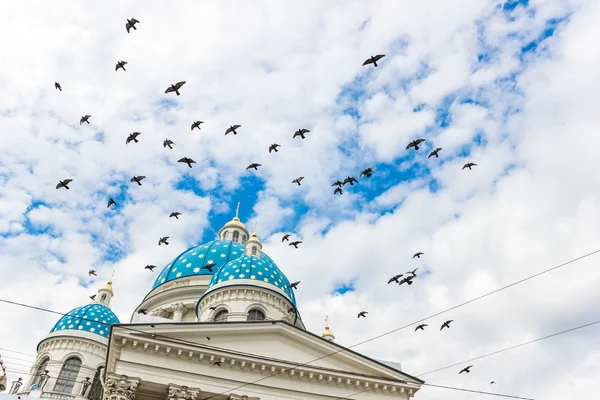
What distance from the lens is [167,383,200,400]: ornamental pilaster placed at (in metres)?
17.1

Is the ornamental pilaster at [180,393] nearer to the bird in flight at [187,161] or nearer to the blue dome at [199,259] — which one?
the bird in flight at [187,161]

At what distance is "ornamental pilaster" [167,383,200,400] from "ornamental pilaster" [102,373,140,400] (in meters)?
1.09

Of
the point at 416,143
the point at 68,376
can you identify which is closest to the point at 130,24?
the point at 416,143

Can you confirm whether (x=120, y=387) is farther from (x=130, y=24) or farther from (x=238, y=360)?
(x=130, y=24)

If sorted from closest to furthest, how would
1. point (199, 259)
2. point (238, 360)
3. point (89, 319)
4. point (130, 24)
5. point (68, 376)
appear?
1. point (130, 24)
2. point (238, 360)
3. point (68, 376)
4. point (89, 319)
5. point (199, 259)

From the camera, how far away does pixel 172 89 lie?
44.4ft

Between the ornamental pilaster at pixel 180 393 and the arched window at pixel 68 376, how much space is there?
47.3ft

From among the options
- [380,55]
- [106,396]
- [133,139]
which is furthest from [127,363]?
[380,55]

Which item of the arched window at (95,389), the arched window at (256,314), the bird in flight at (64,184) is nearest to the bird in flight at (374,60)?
the bird in flight at (64,184)

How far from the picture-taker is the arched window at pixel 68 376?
28375 millimetres

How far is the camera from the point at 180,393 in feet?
56.3

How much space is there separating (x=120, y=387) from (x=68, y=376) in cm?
1433

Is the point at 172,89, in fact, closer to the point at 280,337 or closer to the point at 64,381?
the point at 280,337

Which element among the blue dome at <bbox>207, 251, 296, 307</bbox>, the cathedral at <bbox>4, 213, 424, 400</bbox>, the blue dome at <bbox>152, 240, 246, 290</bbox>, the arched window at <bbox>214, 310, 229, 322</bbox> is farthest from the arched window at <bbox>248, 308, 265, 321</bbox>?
the blue dome at <bbox>152, 240, 246, 290</bbox>
